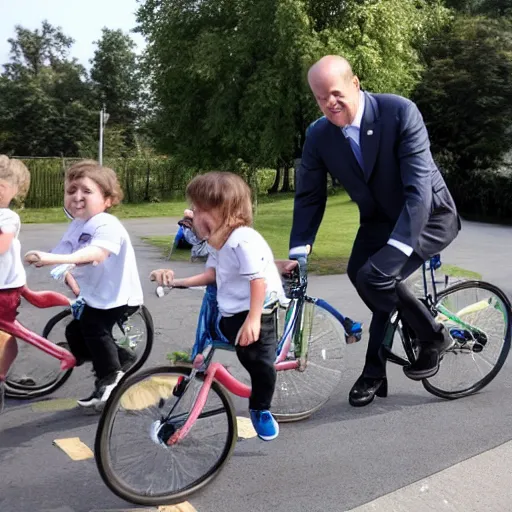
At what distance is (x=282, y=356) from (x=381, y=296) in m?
0.60

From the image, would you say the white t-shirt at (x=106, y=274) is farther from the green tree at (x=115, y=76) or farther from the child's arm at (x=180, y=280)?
the green tree at (x=115, y=76)

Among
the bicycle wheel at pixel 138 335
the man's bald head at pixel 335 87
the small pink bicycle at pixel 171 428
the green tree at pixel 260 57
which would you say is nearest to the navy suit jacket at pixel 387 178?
the man's bald head at pixel 335 87

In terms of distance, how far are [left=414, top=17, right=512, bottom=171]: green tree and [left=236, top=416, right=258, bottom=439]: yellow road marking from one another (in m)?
23.3

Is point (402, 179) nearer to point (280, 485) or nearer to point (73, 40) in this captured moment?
point (280, 485)

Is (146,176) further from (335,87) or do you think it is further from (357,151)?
(335,87)

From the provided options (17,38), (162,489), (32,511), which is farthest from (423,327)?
(17,38)

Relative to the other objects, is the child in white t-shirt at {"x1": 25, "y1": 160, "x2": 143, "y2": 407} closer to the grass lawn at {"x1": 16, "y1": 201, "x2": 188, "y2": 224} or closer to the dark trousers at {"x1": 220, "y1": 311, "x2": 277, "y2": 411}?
the dark trousers at {"x1": 220, "y1": 311, "x2": 277, "y2": 411}

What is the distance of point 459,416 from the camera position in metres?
4.12

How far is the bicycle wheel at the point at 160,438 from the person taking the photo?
2.86 metres

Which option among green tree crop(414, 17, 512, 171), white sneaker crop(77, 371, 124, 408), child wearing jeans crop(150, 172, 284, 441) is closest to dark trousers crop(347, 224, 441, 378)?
child wearing jeans crop(150, 172, 284, 441)

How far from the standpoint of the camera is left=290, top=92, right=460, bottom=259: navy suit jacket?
3611 millimetres

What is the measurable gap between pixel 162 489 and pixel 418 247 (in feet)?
5.79

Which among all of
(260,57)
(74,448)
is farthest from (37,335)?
(260,57)

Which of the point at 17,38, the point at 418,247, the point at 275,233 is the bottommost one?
the point at 275,233
